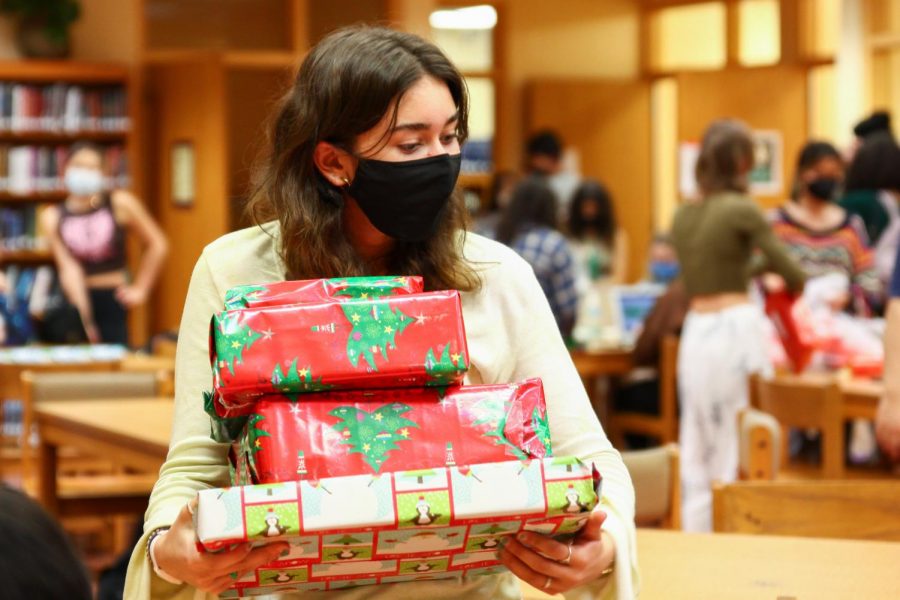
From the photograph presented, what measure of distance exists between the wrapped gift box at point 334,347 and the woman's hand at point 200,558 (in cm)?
14

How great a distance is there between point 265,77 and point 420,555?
10.6m

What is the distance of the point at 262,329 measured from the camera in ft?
4.62

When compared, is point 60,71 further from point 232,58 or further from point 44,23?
point 232,58

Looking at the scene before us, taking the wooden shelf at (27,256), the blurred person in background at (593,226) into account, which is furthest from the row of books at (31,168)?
the blurred person in background at (593,226)

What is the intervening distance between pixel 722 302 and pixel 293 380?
14.4 feet

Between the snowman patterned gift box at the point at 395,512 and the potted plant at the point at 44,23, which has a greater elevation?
the potted plant at the point at 44,23

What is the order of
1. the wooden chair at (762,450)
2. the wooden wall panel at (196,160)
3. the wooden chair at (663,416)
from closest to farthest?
the wooden chair at (762,450) < the wooden chair at (663,416) < the wooden wall panel at (196,160)

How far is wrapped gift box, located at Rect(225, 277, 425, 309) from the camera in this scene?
4.84ft

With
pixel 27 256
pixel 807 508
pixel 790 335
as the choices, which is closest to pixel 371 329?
pixel 807 508

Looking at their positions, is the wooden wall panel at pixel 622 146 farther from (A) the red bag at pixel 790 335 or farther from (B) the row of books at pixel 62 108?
(A) the red bag at pixel 790 335

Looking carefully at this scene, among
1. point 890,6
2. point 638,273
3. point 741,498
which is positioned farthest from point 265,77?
point 741,498

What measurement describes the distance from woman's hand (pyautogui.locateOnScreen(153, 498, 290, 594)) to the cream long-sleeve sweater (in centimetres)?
10

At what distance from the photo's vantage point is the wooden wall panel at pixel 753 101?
11.3 metres

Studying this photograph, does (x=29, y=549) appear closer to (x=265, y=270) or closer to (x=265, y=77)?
(x=265, y=270)
